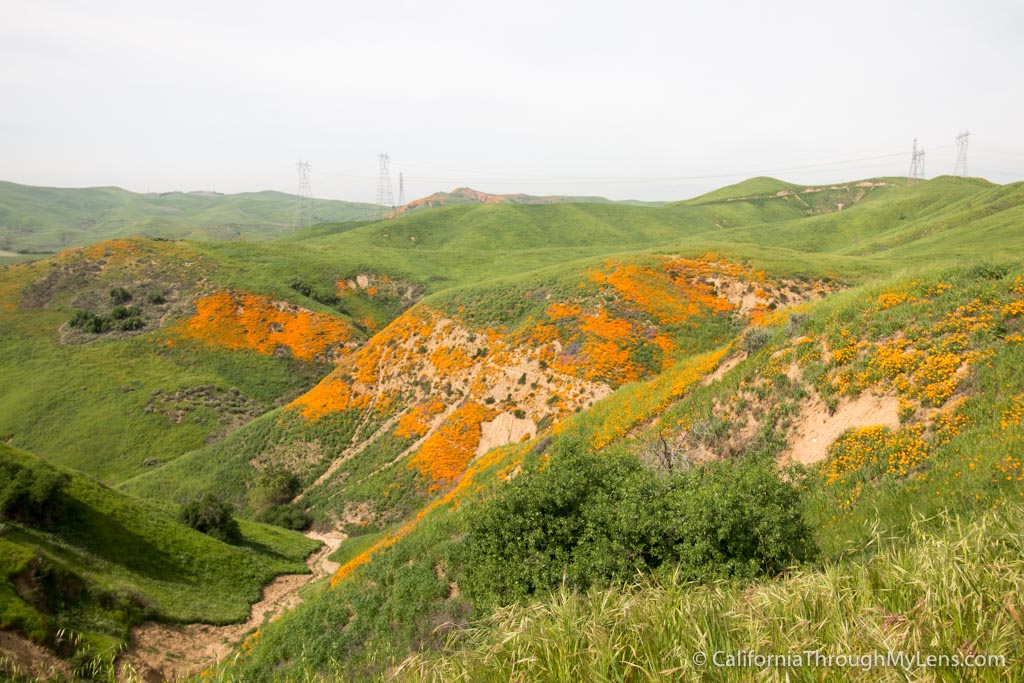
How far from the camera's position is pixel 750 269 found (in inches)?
1734

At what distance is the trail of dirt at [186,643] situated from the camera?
16344 millimetres

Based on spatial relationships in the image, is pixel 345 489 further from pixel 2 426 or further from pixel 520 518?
pixel 2 426

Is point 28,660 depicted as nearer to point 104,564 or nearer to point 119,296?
point 104,564

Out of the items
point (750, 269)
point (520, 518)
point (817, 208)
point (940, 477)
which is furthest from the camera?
point (817, 208)

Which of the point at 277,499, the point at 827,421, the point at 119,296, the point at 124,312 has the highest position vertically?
the point at 119,296

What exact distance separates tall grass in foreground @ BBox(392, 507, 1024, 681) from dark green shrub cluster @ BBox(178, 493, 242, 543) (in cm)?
2750

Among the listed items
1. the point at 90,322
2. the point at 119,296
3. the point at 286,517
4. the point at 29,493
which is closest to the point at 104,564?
the point at 29,493

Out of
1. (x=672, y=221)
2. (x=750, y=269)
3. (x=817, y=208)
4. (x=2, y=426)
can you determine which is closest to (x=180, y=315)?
(x=2, y=426)

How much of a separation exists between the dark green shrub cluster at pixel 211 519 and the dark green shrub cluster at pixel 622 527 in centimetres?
2241

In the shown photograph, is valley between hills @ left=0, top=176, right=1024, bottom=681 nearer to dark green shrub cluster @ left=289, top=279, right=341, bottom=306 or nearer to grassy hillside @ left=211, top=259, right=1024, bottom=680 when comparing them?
grassy hillside @ left=211, top=259, right=1024, bottom=680

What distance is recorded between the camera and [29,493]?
1988 cm

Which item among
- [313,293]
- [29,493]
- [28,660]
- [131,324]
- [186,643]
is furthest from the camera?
[313,293]

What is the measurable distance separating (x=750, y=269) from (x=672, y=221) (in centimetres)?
10410

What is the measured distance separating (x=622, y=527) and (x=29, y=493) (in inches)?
987
